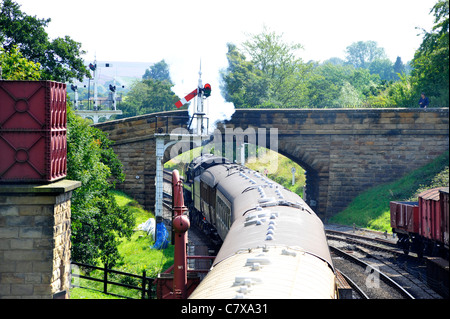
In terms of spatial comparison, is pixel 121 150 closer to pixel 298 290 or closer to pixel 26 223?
pixel 26 223

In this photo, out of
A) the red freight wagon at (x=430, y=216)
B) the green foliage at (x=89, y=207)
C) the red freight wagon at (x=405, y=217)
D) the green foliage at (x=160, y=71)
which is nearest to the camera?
the red freight wagon at (x=430, y=216)

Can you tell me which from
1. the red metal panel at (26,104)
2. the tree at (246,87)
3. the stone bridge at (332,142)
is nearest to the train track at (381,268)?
the stone bridge at (332,142)

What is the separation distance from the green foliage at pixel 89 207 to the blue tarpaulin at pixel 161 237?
160 centimetres

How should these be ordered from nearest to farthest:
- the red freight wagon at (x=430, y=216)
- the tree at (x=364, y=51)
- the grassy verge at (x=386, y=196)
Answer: the red freight wagon at (x=430, y=216) → the grassy verge at (x=386, y=196) → the tree at (x=364, y=51)

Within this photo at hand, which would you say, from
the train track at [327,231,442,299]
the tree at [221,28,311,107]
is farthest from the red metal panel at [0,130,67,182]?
the tree at [221,28,311,107]

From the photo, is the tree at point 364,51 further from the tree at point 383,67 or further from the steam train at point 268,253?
the steam train at point 268,253

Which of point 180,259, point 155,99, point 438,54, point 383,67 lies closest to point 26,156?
point 180,259

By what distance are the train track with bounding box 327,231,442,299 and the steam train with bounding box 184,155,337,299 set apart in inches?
185

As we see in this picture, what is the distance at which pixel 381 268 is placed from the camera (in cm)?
2120

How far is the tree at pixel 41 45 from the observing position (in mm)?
26594

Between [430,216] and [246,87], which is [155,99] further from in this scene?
A: [430,216]

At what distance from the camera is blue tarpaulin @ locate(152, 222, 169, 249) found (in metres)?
25.7
